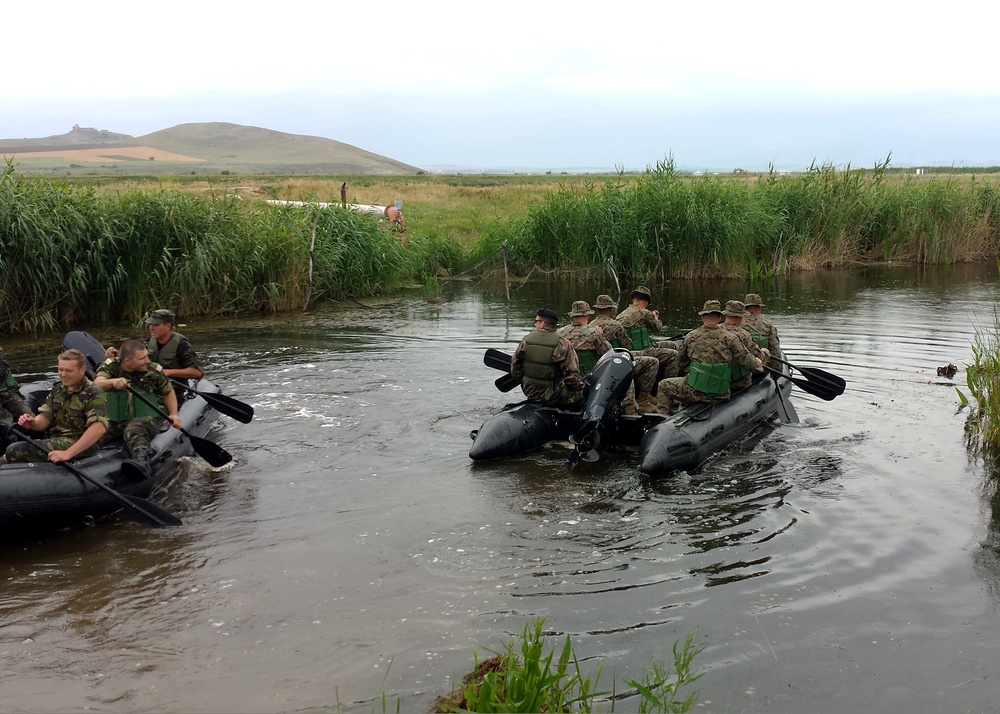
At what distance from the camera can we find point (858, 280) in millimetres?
23812

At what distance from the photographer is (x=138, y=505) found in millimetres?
7824

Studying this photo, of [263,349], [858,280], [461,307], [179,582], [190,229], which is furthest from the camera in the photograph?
[858,280]

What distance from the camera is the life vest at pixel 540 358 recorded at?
10039 mm

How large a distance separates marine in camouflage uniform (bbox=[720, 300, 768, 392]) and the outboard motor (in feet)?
4.21

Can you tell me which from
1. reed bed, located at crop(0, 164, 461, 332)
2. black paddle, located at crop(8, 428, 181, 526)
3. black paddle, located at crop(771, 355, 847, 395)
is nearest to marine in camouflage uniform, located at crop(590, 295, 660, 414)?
black paddle, located at crop(771, 355, 847, 395)

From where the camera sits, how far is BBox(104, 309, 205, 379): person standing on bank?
1034 cm

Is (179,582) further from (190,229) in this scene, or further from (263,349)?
(190,229)

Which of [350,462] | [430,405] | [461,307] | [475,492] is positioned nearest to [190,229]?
[461,307]

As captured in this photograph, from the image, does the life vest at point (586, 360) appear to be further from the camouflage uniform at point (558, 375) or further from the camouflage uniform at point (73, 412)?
the camouflage uniform at point (73, 412)

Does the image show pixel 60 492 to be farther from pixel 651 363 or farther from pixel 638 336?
pixel 638 336

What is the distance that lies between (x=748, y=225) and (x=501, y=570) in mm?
18195

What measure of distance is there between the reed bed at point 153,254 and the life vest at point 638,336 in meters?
9.74

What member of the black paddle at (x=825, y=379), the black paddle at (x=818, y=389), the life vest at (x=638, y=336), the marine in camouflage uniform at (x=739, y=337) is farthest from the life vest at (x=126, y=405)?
the black paddle at (x=825, y=379)

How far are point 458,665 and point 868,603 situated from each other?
9.63ft
